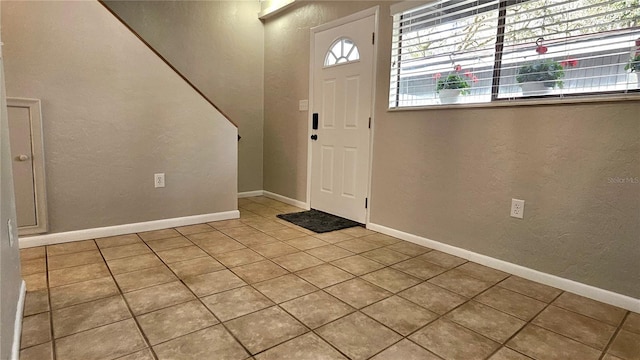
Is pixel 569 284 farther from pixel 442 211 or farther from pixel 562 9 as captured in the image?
pixel 562 9

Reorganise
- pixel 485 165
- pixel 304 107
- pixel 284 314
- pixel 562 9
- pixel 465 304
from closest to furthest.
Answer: pixel 284 314, pixel 465 304, pixel 562 9, pixel 485 165, pixel 304 107

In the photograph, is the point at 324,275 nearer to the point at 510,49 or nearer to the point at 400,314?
the point at 400,314

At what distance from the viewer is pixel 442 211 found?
265cm

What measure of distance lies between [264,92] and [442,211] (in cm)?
292

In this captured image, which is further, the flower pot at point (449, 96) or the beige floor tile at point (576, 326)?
the flower pot at point (449, 96)

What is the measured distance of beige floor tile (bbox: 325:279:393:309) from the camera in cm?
185

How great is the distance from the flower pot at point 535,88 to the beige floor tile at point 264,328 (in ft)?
6.34

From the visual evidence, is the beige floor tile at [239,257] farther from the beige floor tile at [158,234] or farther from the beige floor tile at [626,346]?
the beige floor tile at [626,346]

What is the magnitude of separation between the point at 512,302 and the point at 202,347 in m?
1.61

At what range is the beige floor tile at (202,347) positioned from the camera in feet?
4.49

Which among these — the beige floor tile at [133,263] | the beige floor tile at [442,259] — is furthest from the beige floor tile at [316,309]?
the beige floor tile at [133,263]

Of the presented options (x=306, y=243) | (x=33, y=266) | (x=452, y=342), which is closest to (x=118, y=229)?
(x=33, y=266)

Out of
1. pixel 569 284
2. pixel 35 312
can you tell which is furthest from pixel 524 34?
pixel 35 312

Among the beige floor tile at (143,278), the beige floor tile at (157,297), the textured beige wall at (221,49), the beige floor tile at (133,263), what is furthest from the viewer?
the textured beige wall at (221,49)
